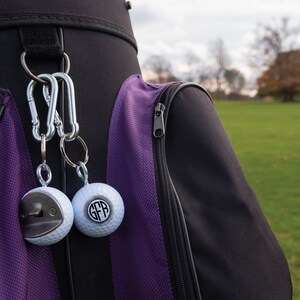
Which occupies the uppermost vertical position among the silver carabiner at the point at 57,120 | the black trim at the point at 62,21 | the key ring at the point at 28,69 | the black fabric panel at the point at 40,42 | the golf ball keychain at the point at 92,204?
the black trim at the point at 62,21

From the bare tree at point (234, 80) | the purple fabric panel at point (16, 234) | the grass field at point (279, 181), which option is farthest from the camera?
the bare tree at point (234, 80)

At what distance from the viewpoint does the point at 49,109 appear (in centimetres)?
62

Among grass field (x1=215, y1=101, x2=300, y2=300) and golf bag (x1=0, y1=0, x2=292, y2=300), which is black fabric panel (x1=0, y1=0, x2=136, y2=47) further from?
grass field (x1=215, y1=101, x2=300, y2=300)

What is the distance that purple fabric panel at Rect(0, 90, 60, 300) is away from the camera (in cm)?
56

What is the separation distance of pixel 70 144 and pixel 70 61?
13 centimetres

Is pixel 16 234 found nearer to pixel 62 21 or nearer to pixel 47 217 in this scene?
pixel 47 217

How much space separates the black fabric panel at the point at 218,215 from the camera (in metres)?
0.64

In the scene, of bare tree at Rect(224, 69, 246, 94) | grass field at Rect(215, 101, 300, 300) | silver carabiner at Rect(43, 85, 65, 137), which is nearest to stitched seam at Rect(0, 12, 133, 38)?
silver carabiner at Rect(43, 85, 65, 137)

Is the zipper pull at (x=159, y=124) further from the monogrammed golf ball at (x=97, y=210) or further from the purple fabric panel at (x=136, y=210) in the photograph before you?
the monogrammed golf ball at (x=97, y=210)

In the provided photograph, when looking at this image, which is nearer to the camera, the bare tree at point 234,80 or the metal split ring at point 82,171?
the metal split ring at point 82,171

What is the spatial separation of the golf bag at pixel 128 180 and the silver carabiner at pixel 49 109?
2 cm

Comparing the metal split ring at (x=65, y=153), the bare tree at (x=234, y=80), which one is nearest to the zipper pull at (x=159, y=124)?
the metal split ring at (x=65, y=153)

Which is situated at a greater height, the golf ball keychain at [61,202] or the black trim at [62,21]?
the black trim at [62,21]

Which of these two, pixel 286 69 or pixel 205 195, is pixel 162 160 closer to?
pixel 205 195
